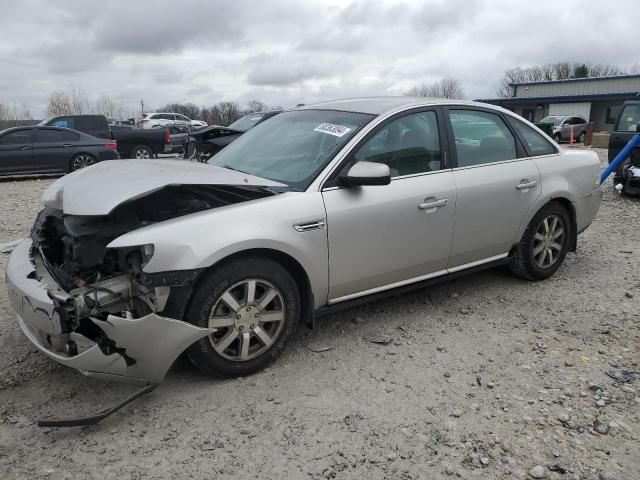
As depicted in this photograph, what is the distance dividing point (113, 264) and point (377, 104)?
2219mm

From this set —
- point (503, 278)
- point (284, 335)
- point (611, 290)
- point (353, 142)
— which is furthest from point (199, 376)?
point (611, 290)

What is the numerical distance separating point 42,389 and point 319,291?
68.0 inches

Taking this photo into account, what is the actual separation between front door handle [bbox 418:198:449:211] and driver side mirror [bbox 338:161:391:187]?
0.48m

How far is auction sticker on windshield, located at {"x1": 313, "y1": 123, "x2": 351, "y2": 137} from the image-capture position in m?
3.66

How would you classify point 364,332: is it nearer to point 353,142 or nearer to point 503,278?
point 353,142

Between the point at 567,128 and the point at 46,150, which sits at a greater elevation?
the point at 46,150

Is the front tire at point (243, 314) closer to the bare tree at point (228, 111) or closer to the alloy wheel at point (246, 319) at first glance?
the alloy wheel at point (246, 319)

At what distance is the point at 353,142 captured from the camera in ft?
11.6

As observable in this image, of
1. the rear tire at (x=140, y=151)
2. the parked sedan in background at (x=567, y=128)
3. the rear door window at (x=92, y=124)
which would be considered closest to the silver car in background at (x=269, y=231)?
the rear tire at (x=140, y=151)

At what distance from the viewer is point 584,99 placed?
4122 cm

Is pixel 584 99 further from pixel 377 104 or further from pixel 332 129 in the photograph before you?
pixel 332 129

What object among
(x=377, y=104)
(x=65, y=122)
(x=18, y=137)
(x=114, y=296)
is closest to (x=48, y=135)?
(x=18, y=137)

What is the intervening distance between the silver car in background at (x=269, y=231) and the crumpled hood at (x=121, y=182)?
0.05 ft

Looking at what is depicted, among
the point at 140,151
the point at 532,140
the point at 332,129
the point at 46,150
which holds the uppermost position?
the point at 332,129
